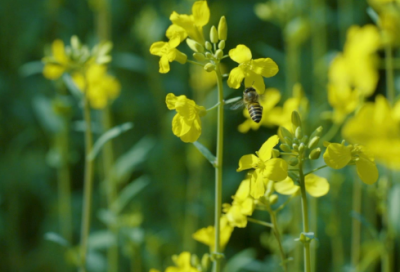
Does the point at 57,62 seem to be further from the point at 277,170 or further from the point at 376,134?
the point at 376,134

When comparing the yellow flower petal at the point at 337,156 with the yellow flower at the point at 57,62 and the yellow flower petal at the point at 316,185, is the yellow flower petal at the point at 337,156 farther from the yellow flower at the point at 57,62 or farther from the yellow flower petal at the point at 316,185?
the yellow flower at the point at 57,62

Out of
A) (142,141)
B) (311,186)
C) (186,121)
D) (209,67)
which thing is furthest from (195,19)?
(142,141)

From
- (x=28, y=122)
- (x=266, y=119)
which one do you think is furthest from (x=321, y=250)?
(x=28, y=122)

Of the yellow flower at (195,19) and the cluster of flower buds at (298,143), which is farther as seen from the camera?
the yellow flower at (195,19)

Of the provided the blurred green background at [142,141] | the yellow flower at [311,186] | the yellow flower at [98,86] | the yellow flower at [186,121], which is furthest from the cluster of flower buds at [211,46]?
the yellow flower at [98,86]

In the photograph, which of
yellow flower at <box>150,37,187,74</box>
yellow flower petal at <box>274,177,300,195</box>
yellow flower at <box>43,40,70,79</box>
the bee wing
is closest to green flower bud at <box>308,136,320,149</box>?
yellow flower petal at <box>274,177,300,195</box>

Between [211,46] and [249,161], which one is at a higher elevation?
[211,46]
